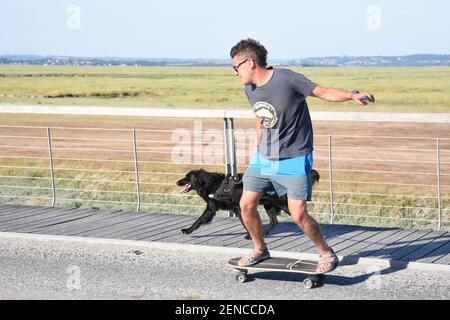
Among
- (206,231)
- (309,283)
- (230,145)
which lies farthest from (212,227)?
(309,283)

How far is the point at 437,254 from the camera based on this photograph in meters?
7.47

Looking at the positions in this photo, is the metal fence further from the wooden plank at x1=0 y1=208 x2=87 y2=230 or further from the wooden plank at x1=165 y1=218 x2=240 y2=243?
the wooden plank at x1=165 y1=218 x2=240 y2=243

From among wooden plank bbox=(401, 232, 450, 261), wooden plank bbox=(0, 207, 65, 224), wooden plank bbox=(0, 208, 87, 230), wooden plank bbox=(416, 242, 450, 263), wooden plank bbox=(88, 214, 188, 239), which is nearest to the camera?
wooden plank bbox=(416, 242, 450, 263)

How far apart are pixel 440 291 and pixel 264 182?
149 cm

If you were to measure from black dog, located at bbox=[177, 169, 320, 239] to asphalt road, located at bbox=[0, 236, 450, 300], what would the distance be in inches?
23.4

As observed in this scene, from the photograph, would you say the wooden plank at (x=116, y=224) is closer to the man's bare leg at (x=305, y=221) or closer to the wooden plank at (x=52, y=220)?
the wooden plank at (x=52, y=220)

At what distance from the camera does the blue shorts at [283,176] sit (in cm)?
642

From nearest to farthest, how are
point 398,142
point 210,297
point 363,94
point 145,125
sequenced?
point 363,94
point 210,297
point 398,142
point 145,125

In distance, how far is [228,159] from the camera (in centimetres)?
948

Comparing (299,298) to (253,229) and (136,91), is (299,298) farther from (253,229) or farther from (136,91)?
(136,91)

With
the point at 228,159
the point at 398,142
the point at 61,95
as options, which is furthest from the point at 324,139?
the point at 61,95

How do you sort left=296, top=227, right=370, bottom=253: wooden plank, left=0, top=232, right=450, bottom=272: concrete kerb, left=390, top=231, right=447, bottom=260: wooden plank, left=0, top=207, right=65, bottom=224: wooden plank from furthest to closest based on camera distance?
left=0, top=207, right=65, bottom=224: wooden plank
left=296, top=227, right=370, bottom=253: wooden plank
left=390, top=231, right=447, bottom=260: wooden plank
left=0, top=232, right=450, bottom=272: concrete kerb

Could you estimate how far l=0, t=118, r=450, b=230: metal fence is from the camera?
10.3 meters

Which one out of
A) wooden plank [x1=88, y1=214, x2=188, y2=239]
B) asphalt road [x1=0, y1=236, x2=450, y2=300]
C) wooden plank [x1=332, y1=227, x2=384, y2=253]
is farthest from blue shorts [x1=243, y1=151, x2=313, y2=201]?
wooden plank [x1=88, y1=214, x2=188, y2=239]
